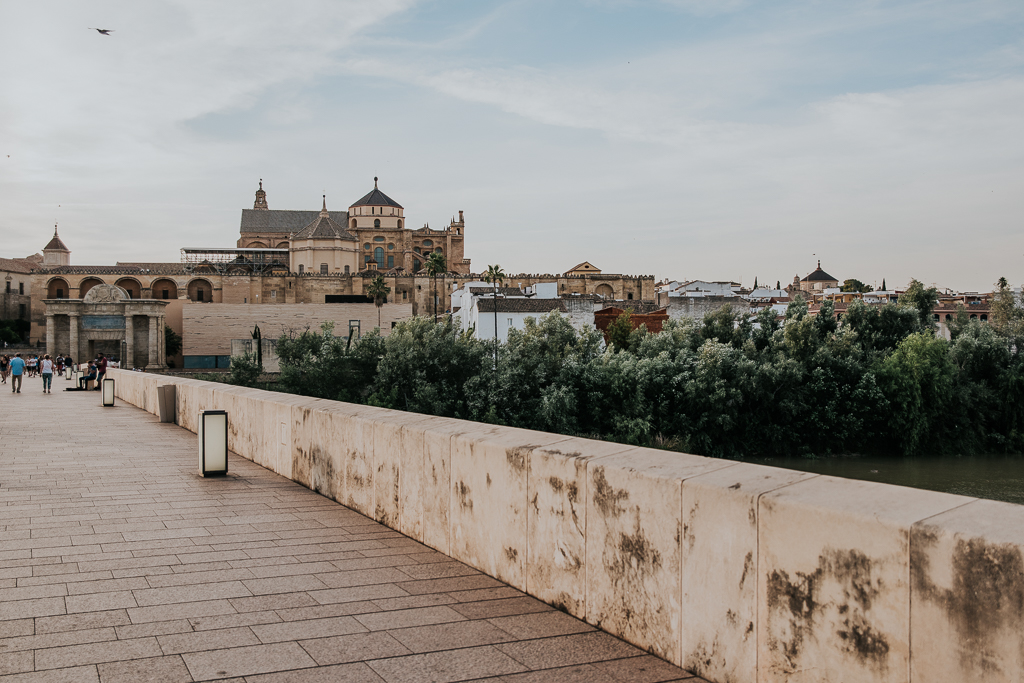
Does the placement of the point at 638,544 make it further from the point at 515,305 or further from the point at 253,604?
the point at 515,305

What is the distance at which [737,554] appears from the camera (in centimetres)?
274

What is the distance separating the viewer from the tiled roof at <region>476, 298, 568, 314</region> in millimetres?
46469

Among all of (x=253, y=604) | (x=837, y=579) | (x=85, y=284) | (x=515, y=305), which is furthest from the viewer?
(x=85, y=284)

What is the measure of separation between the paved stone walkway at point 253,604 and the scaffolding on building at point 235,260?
87257mm

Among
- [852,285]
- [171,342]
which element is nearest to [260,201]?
[171,342]

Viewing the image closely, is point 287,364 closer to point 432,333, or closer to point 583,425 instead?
point 432,333

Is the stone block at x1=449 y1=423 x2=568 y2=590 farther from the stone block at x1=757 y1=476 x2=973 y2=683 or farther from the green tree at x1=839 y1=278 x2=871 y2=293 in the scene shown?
the green tree at x1=839 y1=278 x2=871 y2=293

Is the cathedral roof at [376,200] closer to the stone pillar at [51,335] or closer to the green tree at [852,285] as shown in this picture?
the stone pillar at [51,335]

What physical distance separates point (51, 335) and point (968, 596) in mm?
68314

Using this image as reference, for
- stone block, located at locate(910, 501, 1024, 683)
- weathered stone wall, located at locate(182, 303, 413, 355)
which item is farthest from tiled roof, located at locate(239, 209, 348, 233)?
stone block, located at locate(910, 501, 1024, 683)

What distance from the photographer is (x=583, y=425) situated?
32.2 m

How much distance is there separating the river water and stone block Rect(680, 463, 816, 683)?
27551mm

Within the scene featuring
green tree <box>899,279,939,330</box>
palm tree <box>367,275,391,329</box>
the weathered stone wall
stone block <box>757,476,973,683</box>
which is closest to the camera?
stone block <box>757,476,973,683</box>

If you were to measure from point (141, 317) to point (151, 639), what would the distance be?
216 feet
